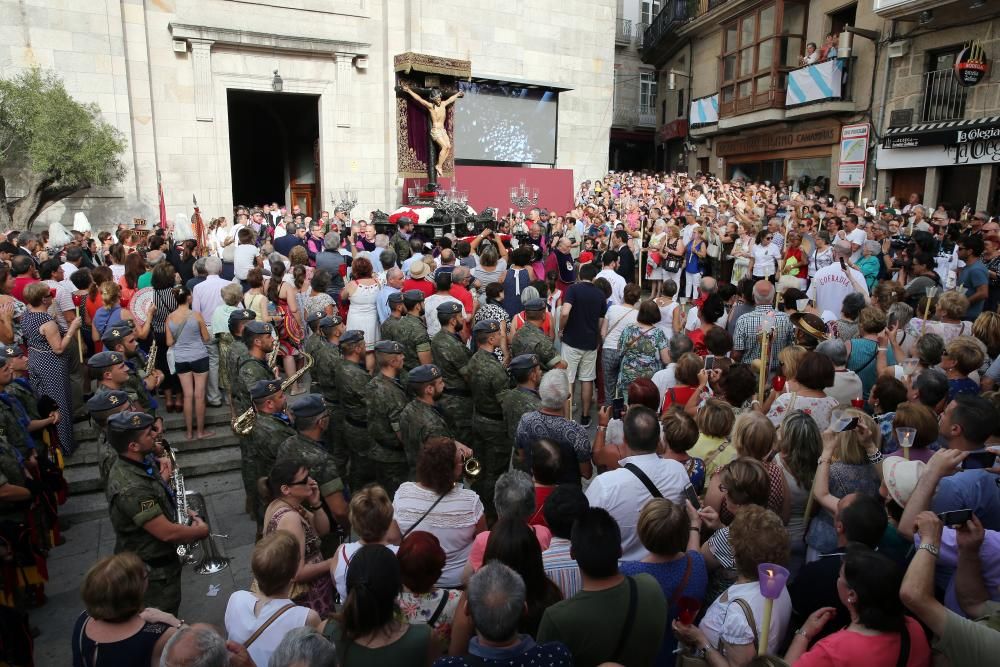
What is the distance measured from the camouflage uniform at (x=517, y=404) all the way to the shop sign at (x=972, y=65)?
50.9 ft

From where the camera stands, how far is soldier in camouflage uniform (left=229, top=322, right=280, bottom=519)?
16.4 feet

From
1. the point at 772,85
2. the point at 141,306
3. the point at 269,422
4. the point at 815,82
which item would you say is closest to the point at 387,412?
the point at 269,422

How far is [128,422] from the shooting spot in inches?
137

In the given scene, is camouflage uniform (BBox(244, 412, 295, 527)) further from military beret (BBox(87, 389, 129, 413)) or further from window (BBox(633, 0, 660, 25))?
window (BBox(633, 0, 660, 25))

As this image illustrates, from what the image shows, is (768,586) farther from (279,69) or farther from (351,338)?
(279,69)

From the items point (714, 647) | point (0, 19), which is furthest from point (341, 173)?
point (714, 647)

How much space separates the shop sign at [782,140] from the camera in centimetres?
2028

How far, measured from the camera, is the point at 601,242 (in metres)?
14.2

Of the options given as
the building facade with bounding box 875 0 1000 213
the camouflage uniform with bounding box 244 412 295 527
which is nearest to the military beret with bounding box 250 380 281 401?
the camouflage uniform with bounding box 244 412 295 527

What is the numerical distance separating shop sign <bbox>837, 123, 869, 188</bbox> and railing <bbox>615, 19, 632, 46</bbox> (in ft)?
66.6

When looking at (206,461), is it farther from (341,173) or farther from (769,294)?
(341,173)

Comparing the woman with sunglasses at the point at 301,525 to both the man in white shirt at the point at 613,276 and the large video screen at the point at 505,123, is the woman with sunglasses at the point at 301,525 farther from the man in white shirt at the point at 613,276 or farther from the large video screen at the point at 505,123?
the large video screen at the point at 505,123

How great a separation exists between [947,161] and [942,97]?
5.64 ft

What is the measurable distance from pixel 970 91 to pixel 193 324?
17663mm
